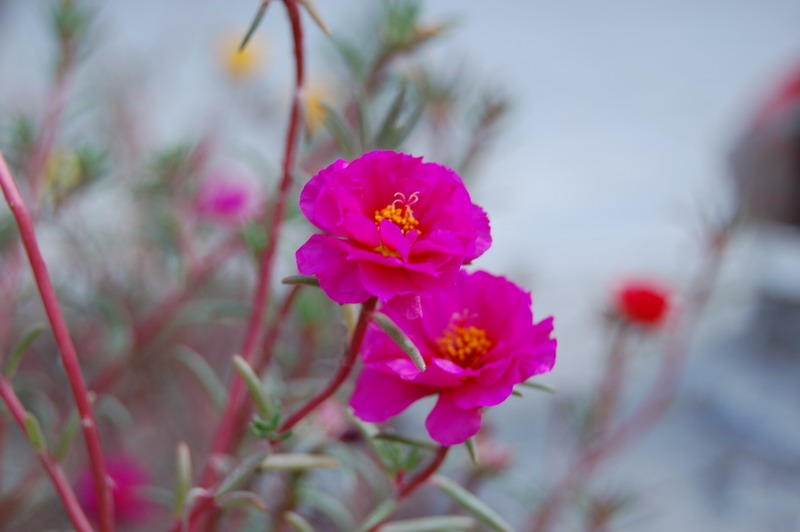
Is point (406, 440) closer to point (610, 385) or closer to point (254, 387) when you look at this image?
point (254, 387)

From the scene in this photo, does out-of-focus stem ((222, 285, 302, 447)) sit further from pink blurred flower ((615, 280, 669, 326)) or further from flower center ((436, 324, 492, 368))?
pink blurred flower ((615, 280, 669, 326))

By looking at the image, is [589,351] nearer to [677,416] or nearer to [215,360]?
[677,416]

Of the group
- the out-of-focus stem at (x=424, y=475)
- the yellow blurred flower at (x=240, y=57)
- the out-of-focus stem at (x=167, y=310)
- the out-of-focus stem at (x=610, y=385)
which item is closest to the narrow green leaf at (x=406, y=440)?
the out-of-focus stem at (x=424, y=475)

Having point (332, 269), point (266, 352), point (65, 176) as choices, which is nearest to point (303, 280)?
point (332, 269)

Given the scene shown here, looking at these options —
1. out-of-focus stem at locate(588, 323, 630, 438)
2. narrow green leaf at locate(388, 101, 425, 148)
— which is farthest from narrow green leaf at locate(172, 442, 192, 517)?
out-of-focus stem at locate(588, 323, 630, 438)

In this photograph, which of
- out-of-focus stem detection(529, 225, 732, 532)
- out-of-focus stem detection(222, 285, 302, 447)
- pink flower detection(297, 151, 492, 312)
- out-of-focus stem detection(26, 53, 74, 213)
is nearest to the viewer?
pink flower detection(297, 151, 492, 312)

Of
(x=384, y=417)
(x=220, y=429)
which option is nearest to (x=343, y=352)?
(x=384, y=417)

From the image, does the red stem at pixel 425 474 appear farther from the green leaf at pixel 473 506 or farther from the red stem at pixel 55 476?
the red stem at pixel 55 476
